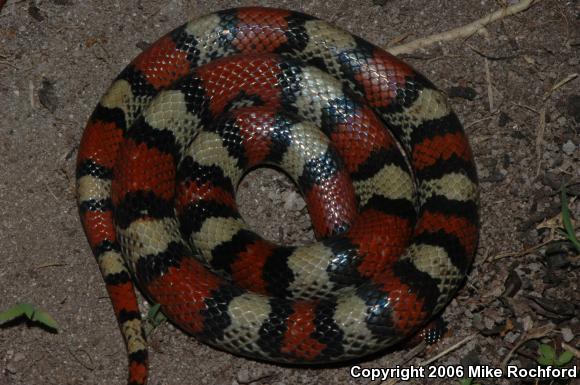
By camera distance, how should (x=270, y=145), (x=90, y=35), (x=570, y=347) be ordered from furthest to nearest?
(x=90, y=35) < (x=270, y=145) < (x=570, y=347)

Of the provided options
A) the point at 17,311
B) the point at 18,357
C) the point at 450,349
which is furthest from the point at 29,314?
the point at 450,349

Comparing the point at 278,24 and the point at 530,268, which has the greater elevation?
the point at 278,24

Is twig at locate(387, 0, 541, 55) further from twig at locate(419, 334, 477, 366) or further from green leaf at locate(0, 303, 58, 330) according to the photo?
green leaf at locate(0, 303, 58, 330)

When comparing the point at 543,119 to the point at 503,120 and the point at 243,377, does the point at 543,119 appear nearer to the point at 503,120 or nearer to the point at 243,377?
the point at 503,120

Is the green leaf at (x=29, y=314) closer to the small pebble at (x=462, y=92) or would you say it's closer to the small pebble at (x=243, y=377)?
the small pebble at (x=243, y=377)

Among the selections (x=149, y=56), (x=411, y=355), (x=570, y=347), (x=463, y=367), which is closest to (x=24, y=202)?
(x=149, y=56)

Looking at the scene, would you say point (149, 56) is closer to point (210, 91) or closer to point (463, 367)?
point (210, 91)
